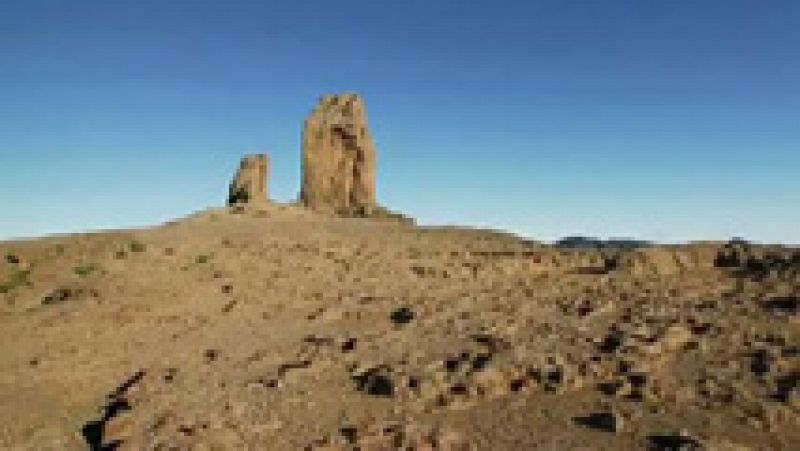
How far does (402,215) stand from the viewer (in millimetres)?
52375

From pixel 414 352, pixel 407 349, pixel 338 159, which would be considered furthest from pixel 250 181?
pixel 414 352

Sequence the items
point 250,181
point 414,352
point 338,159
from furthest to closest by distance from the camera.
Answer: point 338,159, point 250,181, point 414,352

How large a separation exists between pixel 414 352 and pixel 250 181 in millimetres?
37445

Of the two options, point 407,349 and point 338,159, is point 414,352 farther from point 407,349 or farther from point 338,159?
point 338,159

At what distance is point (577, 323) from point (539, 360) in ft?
7.19

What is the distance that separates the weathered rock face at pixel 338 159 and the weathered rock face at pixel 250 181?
2.85m

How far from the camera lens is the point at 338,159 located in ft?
180

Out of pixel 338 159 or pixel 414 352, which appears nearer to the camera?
pixel 414 352

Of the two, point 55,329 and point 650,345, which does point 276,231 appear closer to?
point 55,329

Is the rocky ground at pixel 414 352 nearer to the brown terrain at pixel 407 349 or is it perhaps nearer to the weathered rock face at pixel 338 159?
the brown terrain at pixel 407 349

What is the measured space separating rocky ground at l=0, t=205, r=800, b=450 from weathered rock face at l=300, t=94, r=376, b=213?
26.1 m

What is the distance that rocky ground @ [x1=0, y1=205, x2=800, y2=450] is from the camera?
40.4ft

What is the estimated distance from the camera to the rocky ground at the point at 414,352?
485 inches

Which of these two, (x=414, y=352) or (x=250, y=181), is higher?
(x=250, y=181)
